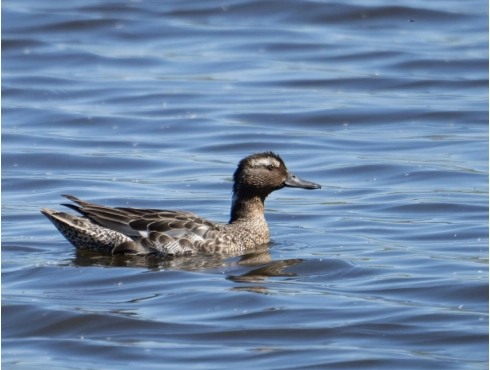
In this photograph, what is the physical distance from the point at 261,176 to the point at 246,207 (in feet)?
1.07

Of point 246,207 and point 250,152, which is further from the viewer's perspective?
point 250,152

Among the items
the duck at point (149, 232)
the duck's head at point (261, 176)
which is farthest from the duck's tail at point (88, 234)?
the duck's head at point (261, 176)

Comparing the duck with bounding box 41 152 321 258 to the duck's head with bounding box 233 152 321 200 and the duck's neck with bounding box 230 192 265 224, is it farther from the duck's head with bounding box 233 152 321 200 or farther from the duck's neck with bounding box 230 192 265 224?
the duck's head with bounding box 233 152 321 200

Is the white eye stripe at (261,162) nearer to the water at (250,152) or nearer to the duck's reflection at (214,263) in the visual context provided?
the water at (250,152)

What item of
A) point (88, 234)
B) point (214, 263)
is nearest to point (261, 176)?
point (214, 263)

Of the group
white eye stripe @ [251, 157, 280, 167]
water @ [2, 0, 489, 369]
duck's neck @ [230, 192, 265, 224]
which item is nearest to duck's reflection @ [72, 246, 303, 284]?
water @ [2, 0, 489, 369]

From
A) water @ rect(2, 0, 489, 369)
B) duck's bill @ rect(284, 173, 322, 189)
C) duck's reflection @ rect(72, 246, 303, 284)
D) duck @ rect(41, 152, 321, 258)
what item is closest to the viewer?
water @ rect(2, 0, 489, 369)

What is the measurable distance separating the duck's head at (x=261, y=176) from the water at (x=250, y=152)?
49 cm

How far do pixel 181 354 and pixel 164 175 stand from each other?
6476mm

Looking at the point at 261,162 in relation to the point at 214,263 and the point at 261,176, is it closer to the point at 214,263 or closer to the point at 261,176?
the point at 261,176

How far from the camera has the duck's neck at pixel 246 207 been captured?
11711mm

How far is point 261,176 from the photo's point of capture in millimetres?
11727

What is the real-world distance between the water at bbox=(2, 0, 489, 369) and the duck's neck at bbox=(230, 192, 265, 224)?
338 mm

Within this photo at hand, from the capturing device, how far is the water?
836cm
